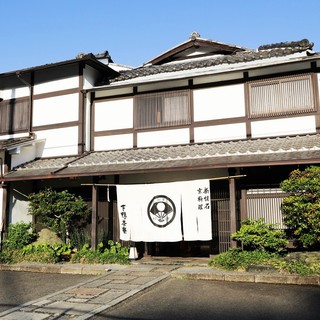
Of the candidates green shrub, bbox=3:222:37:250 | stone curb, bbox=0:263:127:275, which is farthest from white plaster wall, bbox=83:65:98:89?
stone curb, bbox=0:263:127:275

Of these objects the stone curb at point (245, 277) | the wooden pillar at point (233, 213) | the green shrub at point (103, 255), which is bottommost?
the stone curb at point (245, 277)

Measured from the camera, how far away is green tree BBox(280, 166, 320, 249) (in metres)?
8.59

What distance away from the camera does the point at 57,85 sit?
13836mm

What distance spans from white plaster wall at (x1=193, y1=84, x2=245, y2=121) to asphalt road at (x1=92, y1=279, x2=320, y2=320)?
18.9ft

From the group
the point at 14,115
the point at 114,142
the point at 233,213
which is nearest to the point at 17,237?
the point at 114,142

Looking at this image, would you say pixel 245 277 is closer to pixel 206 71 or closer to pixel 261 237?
pixel 261 237

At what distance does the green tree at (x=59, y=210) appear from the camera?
11.7 m

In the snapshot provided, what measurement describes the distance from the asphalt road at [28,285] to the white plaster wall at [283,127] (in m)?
6.66

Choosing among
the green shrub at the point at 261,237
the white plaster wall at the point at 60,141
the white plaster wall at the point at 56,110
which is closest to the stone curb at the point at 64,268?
the green shrub at the point at 261,237

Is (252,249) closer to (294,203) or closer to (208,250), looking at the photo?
(294,203)

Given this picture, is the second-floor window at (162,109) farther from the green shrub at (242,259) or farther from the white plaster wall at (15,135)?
the green shrub at (242,259)

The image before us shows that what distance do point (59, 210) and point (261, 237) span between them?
6196 millimetres

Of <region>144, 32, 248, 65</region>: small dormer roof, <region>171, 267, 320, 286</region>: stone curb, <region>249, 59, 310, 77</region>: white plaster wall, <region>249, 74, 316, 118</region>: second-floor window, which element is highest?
<region>144, 32, 248, 65</region>: small dormer roof

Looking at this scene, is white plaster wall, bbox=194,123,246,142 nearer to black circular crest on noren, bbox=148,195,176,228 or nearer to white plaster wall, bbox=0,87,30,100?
black circular crest on noren, bbox=148,195,176,228
